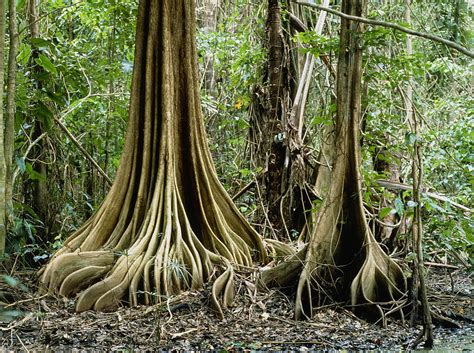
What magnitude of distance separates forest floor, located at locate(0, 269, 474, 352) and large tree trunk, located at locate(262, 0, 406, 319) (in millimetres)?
273

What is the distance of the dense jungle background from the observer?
5.43m

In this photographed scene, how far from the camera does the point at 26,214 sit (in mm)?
8422

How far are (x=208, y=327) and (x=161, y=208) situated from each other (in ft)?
6.02

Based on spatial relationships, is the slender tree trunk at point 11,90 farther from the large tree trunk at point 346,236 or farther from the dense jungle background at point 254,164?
the large tree trunk at point 346,236

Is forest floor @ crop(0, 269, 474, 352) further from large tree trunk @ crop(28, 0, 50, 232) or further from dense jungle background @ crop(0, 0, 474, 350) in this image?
large tree trunk @ crop(28, 0, 50, 232)

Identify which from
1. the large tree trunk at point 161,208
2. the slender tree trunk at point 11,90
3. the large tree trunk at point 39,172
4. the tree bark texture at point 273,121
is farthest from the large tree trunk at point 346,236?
the large tree trunk at point 39,172

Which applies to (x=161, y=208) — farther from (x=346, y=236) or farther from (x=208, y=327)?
(x=346, y=236)

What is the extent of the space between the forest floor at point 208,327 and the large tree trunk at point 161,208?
0.28m

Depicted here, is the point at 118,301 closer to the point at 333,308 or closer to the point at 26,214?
the point at 333,308

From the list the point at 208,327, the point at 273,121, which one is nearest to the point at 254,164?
the point at 273,121

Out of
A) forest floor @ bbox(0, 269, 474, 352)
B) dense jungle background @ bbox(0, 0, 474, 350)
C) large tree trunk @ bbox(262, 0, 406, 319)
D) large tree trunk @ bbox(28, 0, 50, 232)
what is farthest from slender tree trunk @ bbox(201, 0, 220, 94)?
forest floor @ bbox(0, 269, 474, 352)

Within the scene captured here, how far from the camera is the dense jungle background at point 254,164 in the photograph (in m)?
Result: 5.43

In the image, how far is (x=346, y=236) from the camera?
6465 mm

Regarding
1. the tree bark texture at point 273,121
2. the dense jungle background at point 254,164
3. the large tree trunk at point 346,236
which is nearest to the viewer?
the dense jungle background at point 254,164
